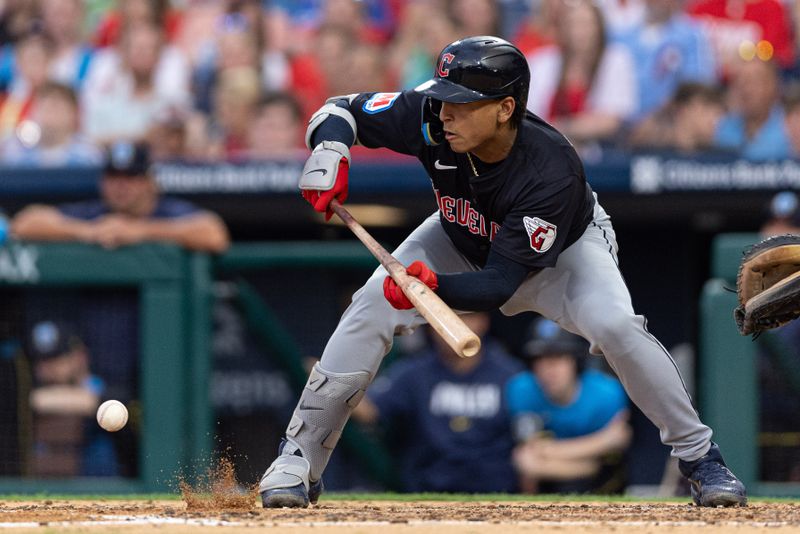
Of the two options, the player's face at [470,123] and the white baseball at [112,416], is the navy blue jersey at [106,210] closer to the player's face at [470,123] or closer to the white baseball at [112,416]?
the white baseball at [112,416]

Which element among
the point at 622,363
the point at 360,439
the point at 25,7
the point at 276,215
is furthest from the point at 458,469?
the point at 25,7

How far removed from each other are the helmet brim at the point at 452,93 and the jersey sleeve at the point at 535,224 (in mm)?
308

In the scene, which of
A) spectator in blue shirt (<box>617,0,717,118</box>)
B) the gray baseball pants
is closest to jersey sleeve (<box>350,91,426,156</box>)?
the gray baseball pants

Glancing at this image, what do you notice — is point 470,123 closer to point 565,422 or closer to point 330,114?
point 330,114

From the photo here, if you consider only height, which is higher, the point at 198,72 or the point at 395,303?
the point at 198,72

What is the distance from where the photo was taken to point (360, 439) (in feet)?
21.5

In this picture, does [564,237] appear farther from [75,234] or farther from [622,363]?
[75,234]

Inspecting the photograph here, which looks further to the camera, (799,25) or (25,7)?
(25,7)

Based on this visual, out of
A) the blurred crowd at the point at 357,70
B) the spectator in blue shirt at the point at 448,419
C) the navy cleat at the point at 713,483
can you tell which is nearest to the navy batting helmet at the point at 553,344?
the spectator in blue shirt at the point at 448,419

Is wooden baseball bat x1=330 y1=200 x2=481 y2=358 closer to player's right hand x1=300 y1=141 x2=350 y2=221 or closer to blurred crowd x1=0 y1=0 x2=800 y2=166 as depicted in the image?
player's right hand x1=300 y1=141 x2=350 y2=221

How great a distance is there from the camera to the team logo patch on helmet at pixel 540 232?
152 inches

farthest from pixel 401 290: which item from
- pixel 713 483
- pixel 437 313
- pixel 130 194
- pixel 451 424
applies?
pixel 130 194

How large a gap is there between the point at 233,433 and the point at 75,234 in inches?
54.7

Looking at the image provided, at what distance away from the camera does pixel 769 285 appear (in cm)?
431
